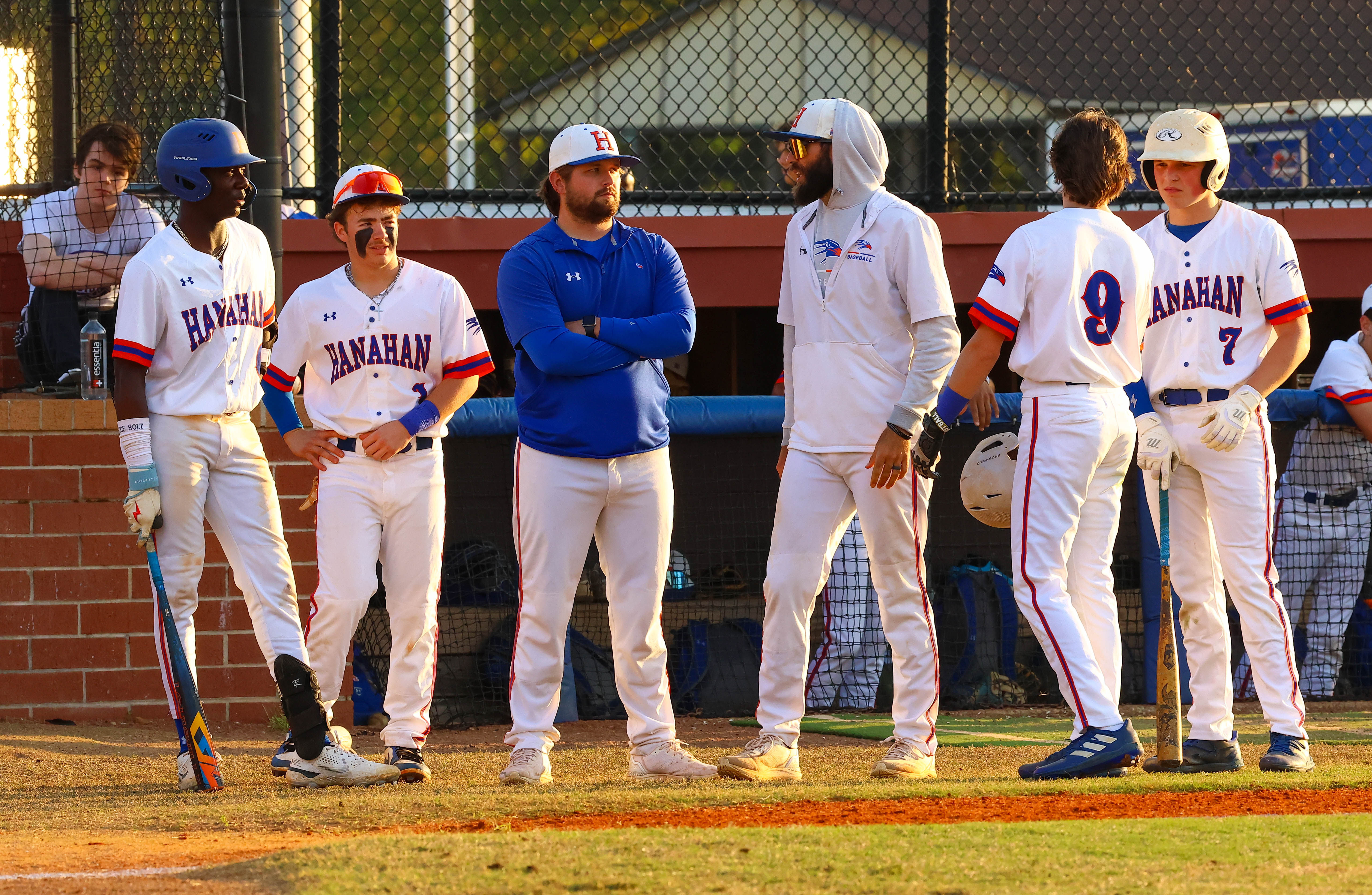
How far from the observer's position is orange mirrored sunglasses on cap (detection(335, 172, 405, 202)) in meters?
5.28

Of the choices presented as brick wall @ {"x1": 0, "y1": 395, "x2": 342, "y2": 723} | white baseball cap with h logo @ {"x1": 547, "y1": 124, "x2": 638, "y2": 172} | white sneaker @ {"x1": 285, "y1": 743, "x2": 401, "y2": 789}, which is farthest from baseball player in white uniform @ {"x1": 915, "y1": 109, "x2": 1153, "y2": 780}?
brick wall @ {"x1": 0, "y1": 395, "x2": 342, "y2": 723}

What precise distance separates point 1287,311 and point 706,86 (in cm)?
867

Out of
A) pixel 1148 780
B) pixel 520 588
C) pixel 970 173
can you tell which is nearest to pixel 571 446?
pixel 520 588

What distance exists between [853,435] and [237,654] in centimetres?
321

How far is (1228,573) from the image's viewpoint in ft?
17.1

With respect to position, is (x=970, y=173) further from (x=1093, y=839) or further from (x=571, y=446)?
(x=1093, y=839)

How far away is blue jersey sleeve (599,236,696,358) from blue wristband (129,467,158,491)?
5.02 feet

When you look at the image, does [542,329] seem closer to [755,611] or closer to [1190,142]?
[1190,142]

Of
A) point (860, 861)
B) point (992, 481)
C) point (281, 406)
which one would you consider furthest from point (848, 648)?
point (860, 861)

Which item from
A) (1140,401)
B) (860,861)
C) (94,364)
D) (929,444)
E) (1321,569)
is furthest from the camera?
(1321,569)

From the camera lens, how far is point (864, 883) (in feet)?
10.4

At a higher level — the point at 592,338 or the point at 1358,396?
the point at 592,338

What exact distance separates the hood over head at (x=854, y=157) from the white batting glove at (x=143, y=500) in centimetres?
242

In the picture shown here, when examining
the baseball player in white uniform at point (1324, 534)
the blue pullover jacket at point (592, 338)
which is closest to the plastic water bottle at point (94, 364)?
the blue pullover jacket at point (592, 338)
